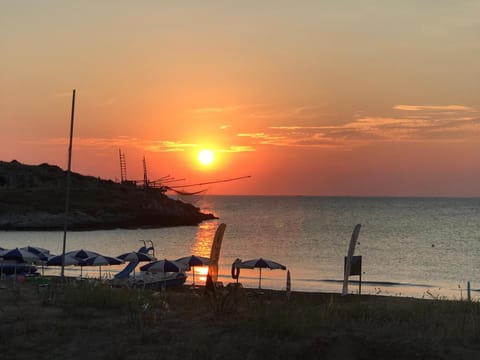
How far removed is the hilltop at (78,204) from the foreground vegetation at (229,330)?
8523cm

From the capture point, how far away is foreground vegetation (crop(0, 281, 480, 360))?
9.07 metres

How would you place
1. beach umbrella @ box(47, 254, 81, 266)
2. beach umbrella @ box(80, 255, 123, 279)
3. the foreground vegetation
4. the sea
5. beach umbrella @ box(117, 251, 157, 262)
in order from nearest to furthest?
the foreground vegetation < beach umbrella @ box(47, 254, 81, 266) < beach umbrella @ box(80, 255, 123, 279) < beach umbrella @ box(117, 251, 157, 262) < the sea

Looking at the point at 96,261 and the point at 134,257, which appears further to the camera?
the point at 134,257

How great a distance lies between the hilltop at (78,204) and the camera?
316ft

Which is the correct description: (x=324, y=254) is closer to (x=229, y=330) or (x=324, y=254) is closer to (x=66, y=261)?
(x=66, y=261)

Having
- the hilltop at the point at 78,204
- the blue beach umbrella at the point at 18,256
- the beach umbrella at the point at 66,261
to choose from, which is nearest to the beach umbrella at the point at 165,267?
the beach umbrella at the point at 66,261

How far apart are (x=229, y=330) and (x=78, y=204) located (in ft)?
332

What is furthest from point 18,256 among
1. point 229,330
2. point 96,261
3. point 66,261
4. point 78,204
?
point 78,204

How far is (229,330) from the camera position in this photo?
10.0 metres

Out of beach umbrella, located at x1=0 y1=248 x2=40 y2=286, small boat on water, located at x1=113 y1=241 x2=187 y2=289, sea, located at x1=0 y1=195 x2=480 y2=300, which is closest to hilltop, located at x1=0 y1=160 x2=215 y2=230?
sea, located at x1=0 y1=195 x2=480 y2=300

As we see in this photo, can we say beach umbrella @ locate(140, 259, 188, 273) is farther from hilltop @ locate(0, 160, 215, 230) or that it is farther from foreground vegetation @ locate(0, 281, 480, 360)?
hilltop @ locate(0, 160, 215, 230)

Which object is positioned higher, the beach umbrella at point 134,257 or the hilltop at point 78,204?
the hilltop at point 78,204

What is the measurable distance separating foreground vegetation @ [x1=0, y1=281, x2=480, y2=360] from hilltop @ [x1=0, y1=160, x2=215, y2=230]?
85.2m

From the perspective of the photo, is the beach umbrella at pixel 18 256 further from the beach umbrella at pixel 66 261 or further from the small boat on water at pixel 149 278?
the small boat on water at pixel 149 278
